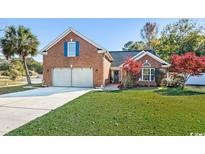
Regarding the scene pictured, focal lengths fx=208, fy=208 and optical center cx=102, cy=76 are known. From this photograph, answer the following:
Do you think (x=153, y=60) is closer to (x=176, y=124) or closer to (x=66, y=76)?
(x=66, y=76)

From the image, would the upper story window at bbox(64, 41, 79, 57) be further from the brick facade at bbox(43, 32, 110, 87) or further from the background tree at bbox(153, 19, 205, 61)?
the background tree at bbox(153, 19, 205, 61)

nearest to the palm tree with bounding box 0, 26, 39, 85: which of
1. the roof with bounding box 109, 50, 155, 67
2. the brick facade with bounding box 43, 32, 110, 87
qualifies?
the brick facade with bounding box 43, 32, 110, 87

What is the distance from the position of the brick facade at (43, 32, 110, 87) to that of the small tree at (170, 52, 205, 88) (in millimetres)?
5911

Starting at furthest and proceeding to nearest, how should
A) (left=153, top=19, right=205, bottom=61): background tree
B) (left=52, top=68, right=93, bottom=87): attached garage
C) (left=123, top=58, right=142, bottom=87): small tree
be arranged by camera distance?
(left=153, top=19, right=205, bottom=61): background tree
(left=52, top=68, right=93, bottom=87): attached garage
(left=123, top=58, right=142, bottom=87): small tree

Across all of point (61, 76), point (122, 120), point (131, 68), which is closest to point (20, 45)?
point (61, 76)

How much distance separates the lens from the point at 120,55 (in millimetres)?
19828

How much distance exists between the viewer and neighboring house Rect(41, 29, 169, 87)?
57.3 feet

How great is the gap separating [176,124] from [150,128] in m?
1.01

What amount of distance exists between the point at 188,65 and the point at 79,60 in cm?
870

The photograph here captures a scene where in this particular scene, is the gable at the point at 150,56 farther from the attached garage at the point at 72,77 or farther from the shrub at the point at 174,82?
the attached garage at the point at 72,77

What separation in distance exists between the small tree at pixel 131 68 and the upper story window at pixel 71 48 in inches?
172
